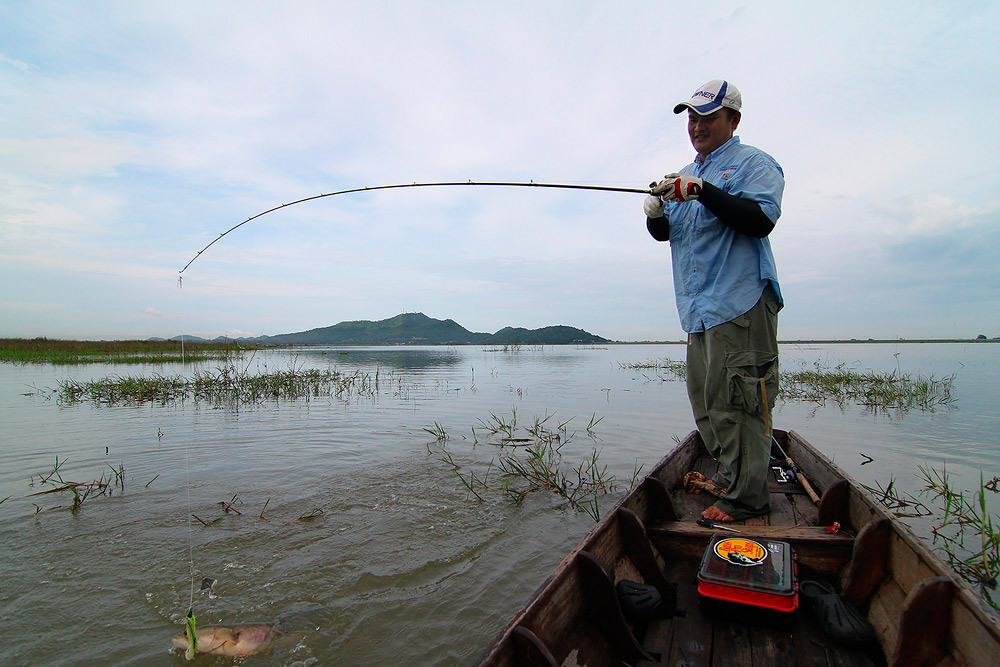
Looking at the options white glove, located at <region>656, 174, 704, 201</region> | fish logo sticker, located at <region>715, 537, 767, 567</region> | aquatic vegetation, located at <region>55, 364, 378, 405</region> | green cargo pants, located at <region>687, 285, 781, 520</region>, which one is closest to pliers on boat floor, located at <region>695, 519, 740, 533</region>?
green cargo pants, located at <region>687, 285, 781, 520</region>

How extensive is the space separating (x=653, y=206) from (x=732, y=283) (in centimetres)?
75

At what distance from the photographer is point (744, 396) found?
3.01 meters

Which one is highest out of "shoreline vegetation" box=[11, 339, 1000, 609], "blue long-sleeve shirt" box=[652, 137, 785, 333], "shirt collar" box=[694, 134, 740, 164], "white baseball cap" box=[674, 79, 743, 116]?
"white baseball cap" box=[674, 79, 743, 116]

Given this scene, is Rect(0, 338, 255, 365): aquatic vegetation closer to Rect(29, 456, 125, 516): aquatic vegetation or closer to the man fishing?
Rect(29, 456, 125, 516): aquatic vegetation

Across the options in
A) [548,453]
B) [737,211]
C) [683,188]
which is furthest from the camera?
[548,453]

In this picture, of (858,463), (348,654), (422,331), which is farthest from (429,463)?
(422,331)

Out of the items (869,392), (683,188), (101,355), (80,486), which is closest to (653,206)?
(683,188)

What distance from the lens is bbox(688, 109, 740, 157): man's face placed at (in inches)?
127

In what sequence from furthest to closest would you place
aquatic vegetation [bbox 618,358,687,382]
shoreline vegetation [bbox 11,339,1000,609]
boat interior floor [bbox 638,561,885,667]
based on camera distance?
aquatic vegetation [bbox 618,358,687,382]
shoreline vegetation [bbox 11,339,1000,609]
boat interior floor [bbox 638,561,885,667]

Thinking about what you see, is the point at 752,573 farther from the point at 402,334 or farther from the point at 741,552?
the point at 402,334

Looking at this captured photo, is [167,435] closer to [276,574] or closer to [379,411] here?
[379,411]

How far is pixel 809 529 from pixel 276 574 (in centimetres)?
358

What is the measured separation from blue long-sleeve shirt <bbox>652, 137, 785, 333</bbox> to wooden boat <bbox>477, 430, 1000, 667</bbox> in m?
1.25

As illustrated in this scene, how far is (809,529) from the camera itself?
2771mm
